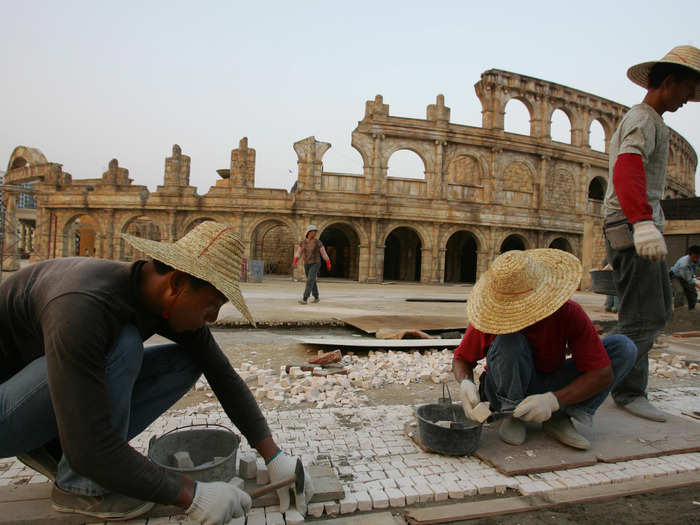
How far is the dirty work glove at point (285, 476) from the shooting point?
1861 millimetres

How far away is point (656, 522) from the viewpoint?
1.84 m

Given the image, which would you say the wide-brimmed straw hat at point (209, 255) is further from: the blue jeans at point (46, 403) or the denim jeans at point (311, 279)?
the denim jeans at point (311, 279)

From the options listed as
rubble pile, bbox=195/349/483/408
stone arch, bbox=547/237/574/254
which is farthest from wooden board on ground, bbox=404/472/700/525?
stone arch, bbox=547/237/574/254

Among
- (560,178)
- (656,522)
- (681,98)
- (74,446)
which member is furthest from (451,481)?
(560,178)

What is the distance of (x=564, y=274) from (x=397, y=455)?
1354mm

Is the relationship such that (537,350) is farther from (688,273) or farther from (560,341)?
(688,273)

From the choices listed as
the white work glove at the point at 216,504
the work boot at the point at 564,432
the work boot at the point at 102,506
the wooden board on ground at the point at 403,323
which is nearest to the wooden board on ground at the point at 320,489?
the white work glove at the point at 216,504

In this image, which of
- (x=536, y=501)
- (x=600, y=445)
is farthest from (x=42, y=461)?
(x=600, y=445)

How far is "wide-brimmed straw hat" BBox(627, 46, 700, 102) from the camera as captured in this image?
108 inches

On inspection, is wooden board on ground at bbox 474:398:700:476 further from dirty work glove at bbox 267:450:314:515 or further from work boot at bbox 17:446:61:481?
work boot at bbox 17:446:61:481

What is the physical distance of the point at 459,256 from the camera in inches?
1024

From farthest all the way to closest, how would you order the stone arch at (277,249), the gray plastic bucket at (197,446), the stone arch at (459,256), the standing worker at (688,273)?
1. the stone arch at (277,249)
2. the stone arch at (459,256)
3. the standing worker at (688,273)
4. the gray plastic bucket at (197,446)

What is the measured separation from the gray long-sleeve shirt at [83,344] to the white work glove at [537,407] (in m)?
1.66

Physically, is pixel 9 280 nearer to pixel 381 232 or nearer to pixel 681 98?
pixel 681 98
